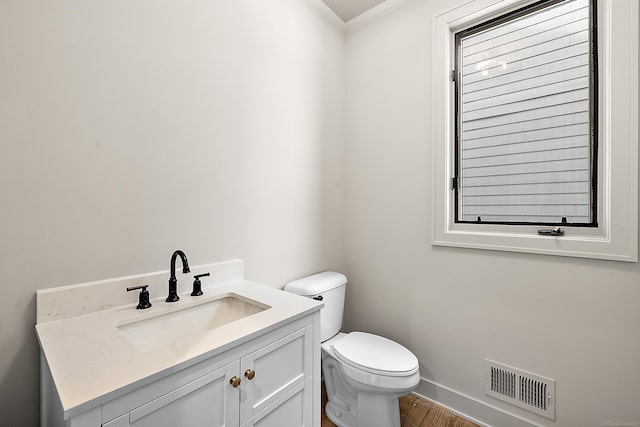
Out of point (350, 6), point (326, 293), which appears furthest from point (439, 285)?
point (350, 6)

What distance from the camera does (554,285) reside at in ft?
4.45

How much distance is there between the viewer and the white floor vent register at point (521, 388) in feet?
4.49

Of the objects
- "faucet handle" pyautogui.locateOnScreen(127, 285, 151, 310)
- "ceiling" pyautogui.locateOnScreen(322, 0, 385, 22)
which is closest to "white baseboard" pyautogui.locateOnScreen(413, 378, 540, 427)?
"faucet handle" pyautogui.locateOnScreen(127, 285, 151, 310)

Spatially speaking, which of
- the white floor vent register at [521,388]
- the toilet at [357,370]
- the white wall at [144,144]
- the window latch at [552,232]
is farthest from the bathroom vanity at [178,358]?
the window latch at [552,232]

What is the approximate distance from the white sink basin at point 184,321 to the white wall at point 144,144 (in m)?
0.22

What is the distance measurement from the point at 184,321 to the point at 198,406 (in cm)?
43

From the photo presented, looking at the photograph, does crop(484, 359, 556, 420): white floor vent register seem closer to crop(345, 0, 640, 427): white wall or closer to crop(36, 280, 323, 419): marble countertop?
crop(345, 0, 640, 427): white wall

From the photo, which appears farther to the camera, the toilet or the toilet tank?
the toilet tank

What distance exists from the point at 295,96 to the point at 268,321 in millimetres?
1363

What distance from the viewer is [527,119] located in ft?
4.87

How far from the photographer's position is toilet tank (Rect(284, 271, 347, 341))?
1.64 m

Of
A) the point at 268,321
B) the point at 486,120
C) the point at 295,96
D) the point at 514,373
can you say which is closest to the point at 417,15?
the point at 486,120

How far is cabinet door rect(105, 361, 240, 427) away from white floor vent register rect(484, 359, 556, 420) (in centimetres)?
138

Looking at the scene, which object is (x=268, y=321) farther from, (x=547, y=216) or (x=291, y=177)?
(x=547, y=216)
